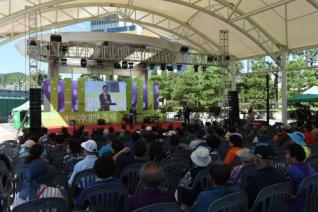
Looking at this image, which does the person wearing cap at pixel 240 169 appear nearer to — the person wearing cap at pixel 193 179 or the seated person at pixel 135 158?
the person wearing cap at pixel 193 179

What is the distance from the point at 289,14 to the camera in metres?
17.8

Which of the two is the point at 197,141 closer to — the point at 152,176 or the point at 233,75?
the point at 152,176

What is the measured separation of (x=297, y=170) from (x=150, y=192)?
5.77 feet

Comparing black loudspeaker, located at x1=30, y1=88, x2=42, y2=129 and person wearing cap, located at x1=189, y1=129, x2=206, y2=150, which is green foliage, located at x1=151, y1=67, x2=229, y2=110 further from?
person wearing cap, located at x1=189, y1=129, x2=206, y2=150

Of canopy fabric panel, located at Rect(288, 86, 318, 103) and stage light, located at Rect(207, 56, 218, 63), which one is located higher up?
stage light, located at Rect(207, 56, 218, 63)

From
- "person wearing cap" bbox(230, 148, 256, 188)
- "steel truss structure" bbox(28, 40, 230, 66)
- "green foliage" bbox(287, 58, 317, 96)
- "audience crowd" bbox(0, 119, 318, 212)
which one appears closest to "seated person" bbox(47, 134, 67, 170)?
"audience crowd" bbox(0, 119, 318, 212)

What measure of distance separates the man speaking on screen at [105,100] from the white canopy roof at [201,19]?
15.1 feet

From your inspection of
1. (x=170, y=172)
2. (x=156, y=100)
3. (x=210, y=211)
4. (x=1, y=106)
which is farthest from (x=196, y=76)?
(x=210, y=211)

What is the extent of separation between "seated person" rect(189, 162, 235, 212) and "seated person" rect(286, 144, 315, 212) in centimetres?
88

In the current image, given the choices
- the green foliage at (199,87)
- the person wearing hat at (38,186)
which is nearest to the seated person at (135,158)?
the person wearing hat at (38,186)

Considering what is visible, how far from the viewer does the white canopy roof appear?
17.6 metres

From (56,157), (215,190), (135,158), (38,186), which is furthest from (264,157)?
(56,157)

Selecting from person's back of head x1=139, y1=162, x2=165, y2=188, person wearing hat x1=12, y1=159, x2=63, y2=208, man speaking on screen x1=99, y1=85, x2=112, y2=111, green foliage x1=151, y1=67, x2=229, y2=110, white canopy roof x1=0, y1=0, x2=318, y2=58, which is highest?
white canopy roof x1=0, y1=0, x2=318, y2=58

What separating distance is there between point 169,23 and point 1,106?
19735 millimetres
